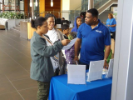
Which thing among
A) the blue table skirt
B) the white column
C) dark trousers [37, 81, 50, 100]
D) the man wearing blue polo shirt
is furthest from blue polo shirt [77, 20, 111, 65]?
the white column

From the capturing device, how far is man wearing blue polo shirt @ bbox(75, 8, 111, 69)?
2.53 m

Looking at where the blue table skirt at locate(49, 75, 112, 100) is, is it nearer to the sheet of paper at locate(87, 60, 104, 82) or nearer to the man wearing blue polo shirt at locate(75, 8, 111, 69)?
the sheet of paper at locate(87, 60, 104, 82)

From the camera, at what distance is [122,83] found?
3.44ft

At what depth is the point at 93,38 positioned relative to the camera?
253 cm

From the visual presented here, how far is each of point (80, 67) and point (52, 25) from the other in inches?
40.2

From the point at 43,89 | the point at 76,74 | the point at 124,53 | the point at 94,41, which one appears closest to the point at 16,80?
the point at 43,89

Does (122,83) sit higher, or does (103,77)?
(122,83)

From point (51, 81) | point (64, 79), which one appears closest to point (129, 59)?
point (64, 79)

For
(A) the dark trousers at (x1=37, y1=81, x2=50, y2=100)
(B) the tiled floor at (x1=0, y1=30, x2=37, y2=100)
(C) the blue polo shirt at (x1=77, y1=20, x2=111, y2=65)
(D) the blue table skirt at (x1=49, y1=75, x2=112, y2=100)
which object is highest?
(C) the blue polo shirt at (x1=77, y1=20, x2=111, y2=65)

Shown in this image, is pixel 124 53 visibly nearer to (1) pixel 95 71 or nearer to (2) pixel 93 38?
(1) pixel 95 71

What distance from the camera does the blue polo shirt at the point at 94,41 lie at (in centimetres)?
253

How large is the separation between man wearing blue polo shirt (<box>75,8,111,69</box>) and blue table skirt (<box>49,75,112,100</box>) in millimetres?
566

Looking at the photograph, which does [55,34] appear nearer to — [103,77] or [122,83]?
[103,77]

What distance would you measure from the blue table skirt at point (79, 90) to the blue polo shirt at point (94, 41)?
56 centimetres
